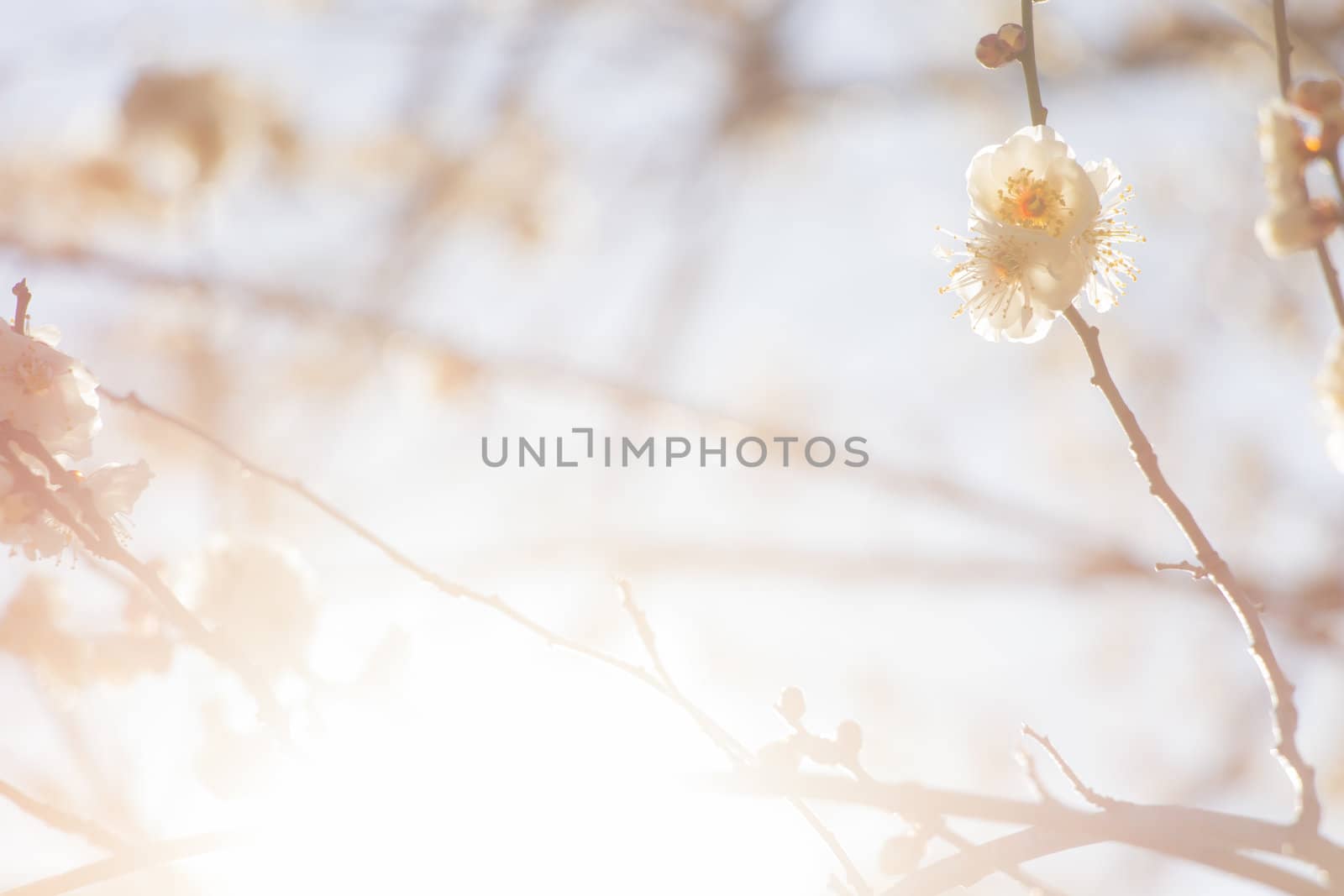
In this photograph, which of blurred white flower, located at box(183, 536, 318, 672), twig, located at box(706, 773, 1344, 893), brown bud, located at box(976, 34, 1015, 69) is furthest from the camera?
blurred white flower, located at box(183, 536, 318, 672)

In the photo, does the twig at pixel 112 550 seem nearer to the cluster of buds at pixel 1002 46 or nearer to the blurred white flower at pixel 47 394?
the blurred white flower at pixel 47 394

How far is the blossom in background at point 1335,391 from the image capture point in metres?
0.61

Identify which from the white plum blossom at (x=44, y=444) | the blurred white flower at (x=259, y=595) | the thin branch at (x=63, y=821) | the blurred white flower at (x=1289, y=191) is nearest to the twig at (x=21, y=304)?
the white plum blossom at (x=44, y=444)

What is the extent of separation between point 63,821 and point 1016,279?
0.87 metres

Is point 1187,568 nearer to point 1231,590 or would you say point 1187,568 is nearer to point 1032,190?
point 1231,590

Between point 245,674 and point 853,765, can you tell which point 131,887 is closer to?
point 245,674

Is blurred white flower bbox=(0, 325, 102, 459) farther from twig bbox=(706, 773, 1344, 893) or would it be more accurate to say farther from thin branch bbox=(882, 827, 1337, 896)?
thin branch bbox=(882, 827, 1337, 896)

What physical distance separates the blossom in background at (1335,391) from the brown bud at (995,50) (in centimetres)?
33

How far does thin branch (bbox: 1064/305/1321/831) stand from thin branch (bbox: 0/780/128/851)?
759 mm

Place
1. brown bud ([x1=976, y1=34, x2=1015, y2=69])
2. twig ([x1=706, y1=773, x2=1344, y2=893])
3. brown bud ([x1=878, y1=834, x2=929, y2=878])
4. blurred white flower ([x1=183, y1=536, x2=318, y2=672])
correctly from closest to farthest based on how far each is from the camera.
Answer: twig ([x1=706, y1=773, x2=1344, y2=893]) → brown bud ([x1=878, y1=834, x2=929, y2=878]) → brown bud ([x1=976, y1=34, x2=1015, y2=69]) → blurred white flower ([x1=183, y1=536, x2=318, y2=672])

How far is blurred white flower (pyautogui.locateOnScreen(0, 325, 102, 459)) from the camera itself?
2.64 ft

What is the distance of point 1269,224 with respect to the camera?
0.61 m

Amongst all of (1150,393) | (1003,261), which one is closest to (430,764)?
(1003,261)

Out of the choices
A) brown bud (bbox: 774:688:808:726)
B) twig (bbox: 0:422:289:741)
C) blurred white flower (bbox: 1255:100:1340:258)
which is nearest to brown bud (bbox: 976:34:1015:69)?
blurred white flower (bbox: 1255:100:1340:258)
